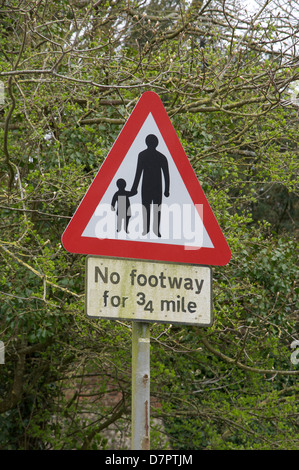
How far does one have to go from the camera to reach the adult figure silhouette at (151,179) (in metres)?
2.68

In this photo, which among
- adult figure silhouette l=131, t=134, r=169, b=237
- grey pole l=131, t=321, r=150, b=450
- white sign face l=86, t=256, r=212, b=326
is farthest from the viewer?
adult figure silhouette l=131, t=134, r=169, b=237

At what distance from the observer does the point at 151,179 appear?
9.00 feet

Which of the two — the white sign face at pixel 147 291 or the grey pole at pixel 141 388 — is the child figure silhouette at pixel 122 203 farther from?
the grey pole at pixel 141 388

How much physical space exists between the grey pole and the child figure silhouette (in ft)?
1.20

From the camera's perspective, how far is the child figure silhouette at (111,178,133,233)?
266 centimetres

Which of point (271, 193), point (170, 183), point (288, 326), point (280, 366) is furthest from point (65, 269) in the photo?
point (271, 193)

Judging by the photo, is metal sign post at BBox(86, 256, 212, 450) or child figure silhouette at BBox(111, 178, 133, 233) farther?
child figure silhouette at BBox(111, 178, 133, 233)

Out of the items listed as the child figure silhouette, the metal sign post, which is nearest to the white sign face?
the metal sign post

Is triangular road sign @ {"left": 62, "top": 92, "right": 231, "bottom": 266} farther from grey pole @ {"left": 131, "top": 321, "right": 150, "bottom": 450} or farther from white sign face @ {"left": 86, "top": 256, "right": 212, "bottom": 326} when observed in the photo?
grey pole @ {"left": 131, "top": 321, "right": 150, "bottom": 450}

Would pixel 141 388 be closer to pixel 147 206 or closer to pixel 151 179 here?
pixel 147 206

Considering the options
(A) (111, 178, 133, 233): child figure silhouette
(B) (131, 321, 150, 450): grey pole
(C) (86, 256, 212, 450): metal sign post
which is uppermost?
(A) (111, 178, 133, 233): child figure silhouette

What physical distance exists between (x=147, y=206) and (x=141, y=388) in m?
0.65

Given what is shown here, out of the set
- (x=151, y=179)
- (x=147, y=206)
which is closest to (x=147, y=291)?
(x=147, y=206)
